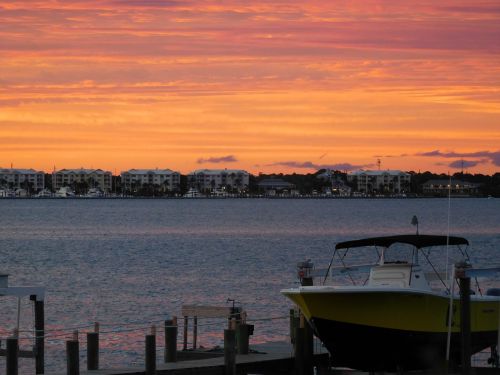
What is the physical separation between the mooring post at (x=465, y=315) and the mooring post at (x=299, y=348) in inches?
147

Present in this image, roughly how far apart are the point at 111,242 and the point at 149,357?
4101 inches

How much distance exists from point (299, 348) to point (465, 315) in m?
3.99

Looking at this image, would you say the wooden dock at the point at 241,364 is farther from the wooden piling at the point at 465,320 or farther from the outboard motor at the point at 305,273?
the wooden piling at the point at 465,320

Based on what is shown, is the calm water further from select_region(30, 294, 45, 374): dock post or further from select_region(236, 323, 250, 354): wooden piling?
select_region(236, 323, 250, 354): wooden piling

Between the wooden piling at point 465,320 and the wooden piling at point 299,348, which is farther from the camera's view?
the wooden piling at point 299,348

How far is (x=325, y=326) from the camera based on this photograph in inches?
1144

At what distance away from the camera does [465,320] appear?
27500 mm

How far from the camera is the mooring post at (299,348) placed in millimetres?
28500

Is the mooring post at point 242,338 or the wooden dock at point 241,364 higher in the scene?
→ the mooring post at point 242,338

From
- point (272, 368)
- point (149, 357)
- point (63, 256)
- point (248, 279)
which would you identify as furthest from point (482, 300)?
point (63, 256)

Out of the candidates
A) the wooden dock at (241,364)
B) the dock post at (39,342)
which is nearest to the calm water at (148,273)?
the dock post at (39,342)

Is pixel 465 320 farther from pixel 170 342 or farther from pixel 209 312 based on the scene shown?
pixel 209 312

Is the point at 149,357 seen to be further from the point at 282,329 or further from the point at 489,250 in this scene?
the point at 489,250

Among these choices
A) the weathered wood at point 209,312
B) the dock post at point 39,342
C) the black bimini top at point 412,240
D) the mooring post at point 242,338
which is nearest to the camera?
the mooring post at point 242,338
